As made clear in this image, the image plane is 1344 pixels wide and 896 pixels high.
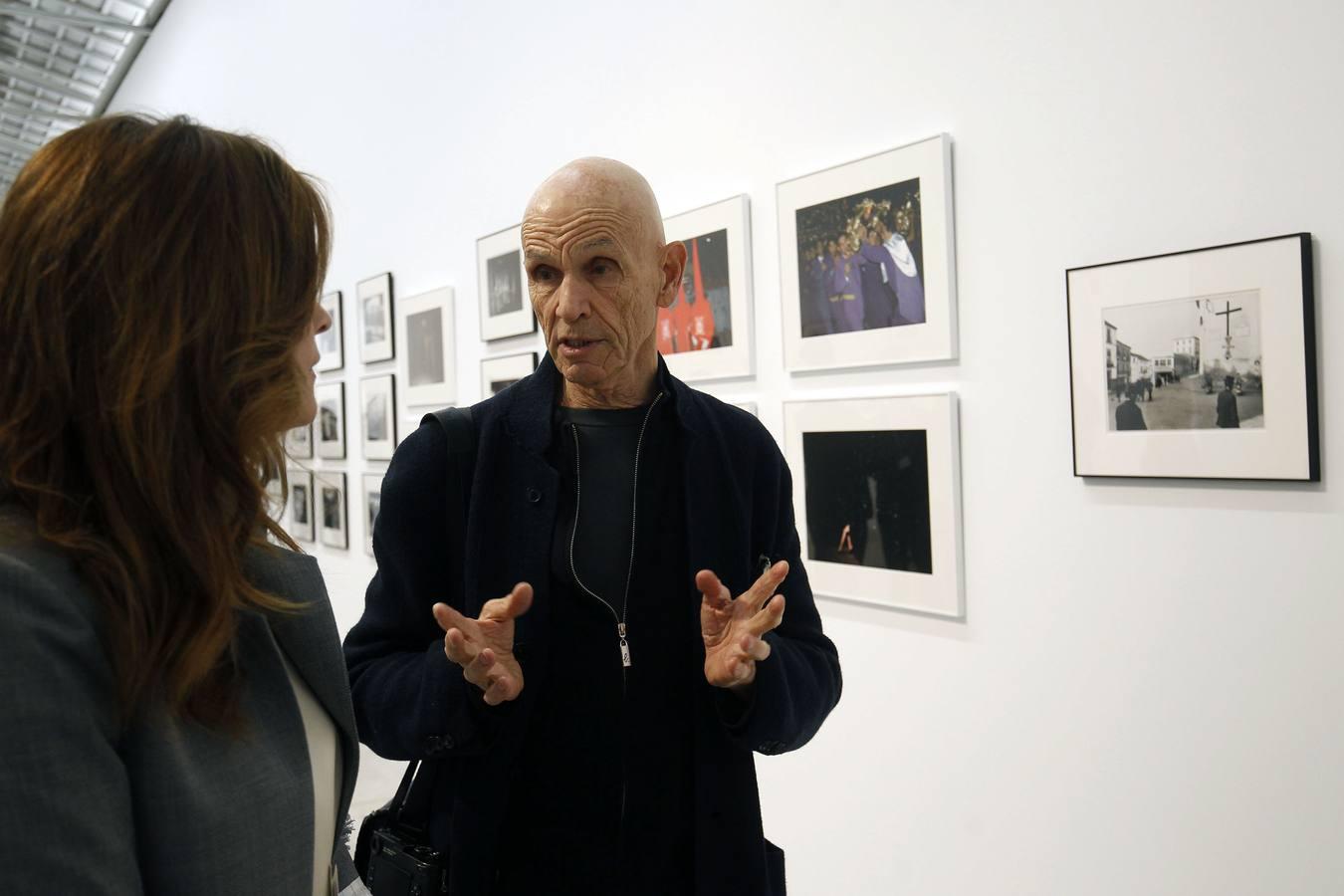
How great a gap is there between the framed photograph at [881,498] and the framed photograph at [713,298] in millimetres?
370

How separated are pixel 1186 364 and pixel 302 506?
6.38 meters

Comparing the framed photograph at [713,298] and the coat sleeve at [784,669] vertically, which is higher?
the framed photograph at [713,298]

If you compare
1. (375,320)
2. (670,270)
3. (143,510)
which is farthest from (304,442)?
(143,510)

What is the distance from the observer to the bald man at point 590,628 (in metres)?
1.59

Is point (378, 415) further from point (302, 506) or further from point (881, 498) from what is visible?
point (881, 498)

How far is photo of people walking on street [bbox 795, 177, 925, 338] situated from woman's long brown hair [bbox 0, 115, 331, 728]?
84.7 inches

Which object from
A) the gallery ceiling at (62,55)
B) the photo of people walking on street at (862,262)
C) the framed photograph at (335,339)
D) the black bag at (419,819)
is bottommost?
the black bag at (419,819)

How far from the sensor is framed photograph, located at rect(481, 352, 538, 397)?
452 centimetres

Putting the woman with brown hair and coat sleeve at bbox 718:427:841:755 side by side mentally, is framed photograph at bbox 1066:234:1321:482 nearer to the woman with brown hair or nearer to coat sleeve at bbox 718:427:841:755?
coat sleeve at bbox 718:427:841:755

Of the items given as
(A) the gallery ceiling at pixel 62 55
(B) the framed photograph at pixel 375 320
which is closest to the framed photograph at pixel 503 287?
(B) the framed photograph at pixel 375 320

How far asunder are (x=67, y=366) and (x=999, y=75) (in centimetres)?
247

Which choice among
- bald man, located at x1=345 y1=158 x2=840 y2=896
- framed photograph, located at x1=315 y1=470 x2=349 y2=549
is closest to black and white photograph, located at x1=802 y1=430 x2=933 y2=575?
bald man, located at x1=345 y1=158 x2=840 y2=896

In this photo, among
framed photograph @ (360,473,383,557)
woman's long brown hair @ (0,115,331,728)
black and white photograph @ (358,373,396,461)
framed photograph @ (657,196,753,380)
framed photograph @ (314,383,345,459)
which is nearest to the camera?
woman's long brown hair @ (0,115,331,728)

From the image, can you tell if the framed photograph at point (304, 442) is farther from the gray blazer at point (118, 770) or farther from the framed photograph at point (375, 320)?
the gray blazer at point (118, 770)
